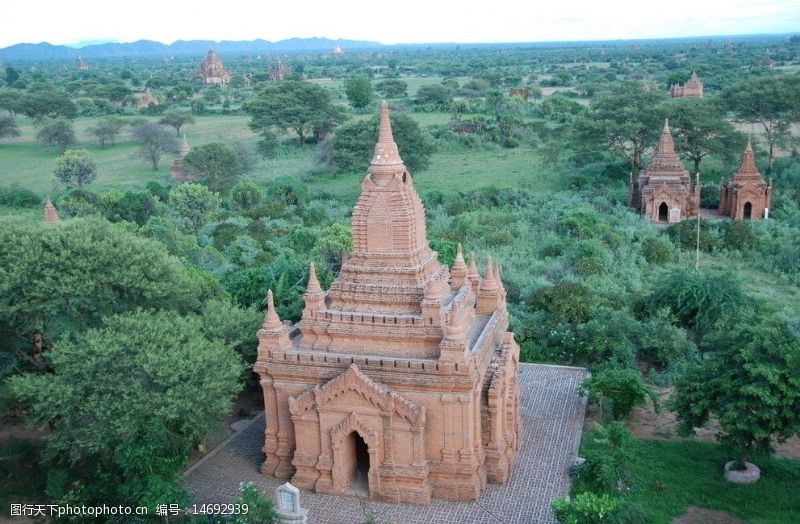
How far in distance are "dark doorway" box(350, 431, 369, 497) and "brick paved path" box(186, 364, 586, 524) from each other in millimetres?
302

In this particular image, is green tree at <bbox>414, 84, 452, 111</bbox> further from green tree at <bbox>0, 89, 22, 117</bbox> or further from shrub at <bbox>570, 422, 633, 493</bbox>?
shrub at <bbox>570, 422, 633, 493</bbox>

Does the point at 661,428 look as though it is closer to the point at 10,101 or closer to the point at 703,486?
the point at 703,486

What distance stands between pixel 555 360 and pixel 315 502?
10.2 metres

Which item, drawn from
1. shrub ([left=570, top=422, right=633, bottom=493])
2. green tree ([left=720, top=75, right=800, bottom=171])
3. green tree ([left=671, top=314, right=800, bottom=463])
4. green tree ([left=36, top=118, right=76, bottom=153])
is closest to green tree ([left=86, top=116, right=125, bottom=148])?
green tree ([left=36, top=118, right=76, bottom=153])

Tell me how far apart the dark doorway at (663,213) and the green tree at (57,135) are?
56.3 m

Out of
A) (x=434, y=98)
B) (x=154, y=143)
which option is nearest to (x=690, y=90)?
(x=434, y=98)

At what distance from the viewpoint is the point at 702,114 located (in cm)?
4769

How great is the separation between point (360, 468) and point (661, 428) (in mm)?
7949

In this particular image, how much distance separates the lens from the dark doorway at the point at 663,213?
4162 cm

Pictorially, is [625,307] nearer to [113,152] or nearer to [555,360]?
[555,360]

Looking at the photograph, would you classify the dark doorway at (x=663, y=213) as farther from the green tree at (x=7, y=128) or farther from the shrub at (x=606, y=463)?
the green tree at (x=7, y=128)

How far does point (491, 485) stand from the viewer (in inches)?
658

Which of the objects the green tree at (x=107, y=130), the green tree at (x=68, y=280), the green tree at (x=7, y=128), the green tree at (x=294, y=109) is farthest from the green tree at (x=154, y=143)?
the green tree at (x=68, y=280)

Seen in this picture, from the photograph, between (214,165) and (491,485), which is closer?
(491,485)
